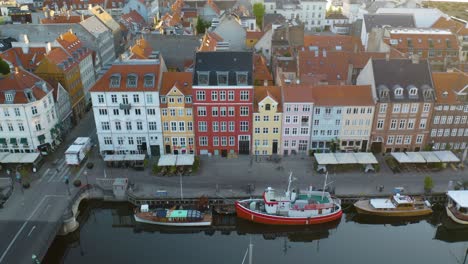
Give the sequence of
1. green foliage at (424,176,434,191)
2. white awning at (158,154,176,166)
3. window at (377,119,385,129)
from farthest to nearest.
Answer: window at (377,119,385,129) → white awning at (158,154,176,166) → green foliage at (424,176,434,191)

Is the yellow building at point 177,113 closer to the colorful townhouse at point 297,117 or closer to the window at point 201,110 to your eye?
the window at point 201,110

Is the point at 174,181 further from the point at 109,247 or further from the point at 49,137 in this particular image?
the point at 49,137

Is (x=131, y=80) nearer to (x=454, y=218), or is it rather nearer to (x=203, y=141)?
(x=203, y=141)

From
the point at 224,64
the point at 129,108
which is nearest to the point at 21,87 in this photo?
the point at 129,108

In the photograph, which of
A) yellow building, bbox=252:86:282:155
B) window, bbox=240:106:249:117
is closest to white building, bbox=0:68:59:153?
window, bbox=240:106:249:117

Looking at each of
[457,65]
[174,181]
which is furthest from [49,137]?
[457,65]

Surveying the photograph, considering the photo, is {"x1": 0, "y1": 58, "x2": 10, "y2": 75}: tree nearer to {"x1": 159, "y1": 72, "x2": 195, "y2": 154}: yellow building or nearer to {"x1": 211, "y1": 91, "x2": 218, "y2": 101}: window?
{"x1": 159, "y1": 72, "x2": 195, "y2": 154}: yellow building

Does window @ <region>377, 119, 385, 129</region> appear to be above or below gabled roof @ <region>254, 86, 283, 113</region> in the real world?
below
